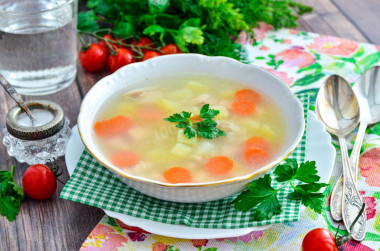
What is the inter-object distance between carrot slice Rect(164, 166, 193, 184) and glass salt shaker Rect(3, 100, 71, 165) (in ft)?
1.97

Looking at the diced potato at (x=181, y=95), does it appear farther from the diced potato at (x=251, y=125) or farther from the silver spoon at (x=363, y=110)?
the silver spoon at (x=363, y=110)

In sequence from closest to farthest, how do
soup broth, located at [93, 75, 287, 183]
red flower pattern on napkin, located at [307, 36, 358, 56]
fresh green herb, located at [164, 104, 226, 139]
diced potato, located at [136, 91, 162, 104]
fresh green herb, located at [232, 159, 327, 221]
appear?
fresh green herb, located at [232, 159, 327, 221]
soup broth, located at [93, 75, 287, 183]
fresh green herb, located at [164, 104, 226, 139]
diced potato, located at [136, 91, 162, 104]
red flower pattern on napkin, located at [307, 36, 358, 56]

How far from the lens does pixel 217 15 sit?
9.64ft

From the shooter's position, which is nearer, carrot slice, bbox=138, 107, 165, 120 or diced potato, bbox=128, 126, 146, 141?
diced potato, bbox=128, 126, 146, 141

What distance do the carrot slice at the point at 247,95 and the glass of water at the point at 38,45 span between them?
3.29 feet

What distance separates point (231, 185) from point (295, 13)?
6.51 ft

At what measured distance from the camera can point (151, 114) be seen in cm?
224

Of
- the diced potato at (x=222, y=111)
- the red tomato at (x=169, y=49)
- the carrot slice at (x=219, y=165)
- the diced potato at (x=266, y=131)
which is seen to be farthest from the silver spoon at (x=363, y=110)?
the red tomato at (x=169, y=49)

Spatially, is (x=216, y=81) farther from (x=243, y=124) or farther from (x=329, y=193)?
(x=329, y=193)

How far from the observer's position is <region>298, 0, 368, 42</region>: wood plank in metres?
3.27

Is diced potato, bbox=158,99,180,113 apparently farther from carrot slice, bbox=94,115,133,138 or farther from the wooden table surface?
the wooden table surface

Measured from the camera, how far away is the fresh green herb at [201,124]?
81.4 inches

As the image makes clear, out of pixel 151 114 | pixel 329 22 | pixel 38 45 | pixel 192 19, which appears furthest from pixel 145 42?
pixel 329 22

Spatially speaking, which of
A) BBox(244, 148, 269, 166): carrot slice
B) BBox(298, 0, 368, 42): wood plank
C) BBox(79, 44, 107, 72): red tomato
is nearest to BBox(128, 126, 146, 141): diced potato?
BBox(244, 148, 269, 166): carrot slice
